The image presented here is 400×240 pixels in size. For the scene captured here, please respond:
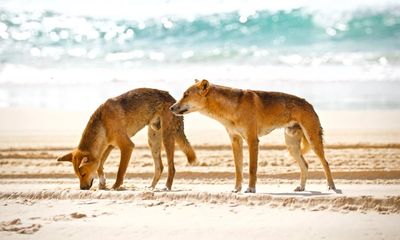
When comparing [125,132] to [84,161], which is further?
[125,132]

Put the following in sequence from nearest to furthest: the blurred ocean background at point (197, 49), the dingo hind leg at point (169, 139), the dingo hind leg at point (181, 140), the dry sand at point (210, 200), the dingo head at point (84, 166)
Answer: the dry sand at point (210, 200)
the dingo head at point (84, 166)
the dingo hind leg at point (169, 139)
the dingo hind leg at point (181, 140)
the blurred ocean background at point (197, 49)

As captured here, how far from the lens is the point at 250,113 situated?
11.2 m

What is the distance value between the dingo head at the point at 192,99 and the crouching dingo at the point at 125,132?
0.88 m

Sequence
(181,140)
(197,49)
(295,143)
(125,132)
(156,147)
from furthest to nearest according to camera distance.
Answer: (197,49) < (156,147) < (181,140) < (125,132) < (295,143)

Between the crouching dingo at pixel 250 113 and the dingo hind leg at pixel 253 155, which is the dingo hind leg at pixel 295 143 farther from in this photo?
the dingo hind leg at pixel 253 155

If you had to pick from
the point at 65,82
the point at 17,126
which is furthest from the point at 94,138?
the point at 65,82

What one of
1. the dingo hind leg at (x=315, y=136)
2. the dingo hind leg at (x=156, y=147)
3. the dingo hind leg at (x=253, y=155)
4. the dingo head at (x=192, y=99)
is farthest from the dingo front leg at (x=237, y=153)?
the dingo hind leg at (x=156, y=147)

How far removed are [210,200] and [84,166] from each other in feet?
7.77

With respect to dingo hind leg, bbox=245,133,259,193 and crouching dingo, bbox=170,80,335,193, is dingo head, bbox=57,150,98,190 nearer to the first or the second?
crouching dingo, bbox=170,80,335,193

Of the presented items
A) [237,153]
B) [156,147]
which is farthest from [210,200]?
[156,147]

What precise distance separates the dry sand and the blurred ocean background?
853 cm

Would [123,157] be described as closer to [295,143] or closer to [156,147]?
[156,147]

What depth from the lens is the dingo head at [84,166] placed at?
A: 11367 mm

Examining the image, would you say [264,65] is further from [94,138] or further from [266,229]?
[266,229]
